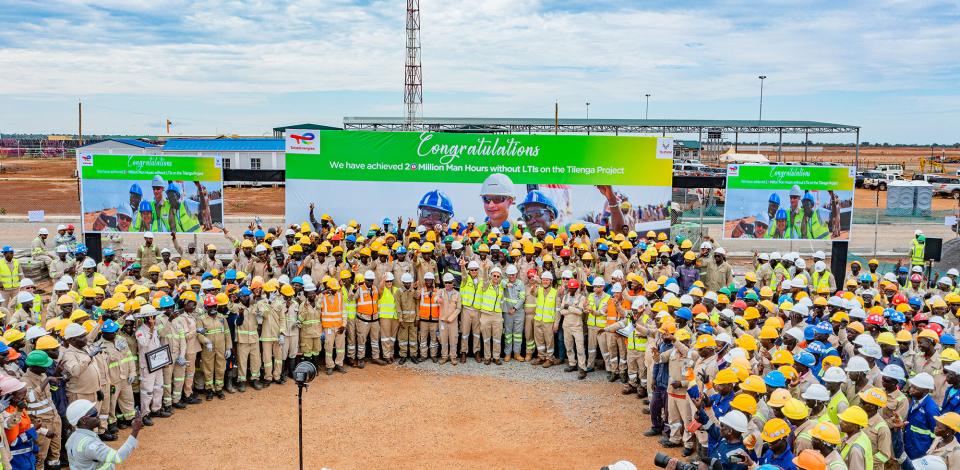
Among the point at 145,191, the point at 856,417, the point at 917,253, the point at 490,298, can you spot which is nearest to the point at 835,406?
the point at 856,417

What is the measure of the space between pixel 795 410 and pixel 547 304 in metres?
6.30

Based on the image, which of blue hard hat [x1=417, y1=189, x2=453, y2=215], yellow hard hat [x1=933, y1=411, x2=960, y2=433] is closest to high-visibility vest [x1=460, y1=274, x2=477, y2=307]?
blue hard hat [x1=417, y1=189, x2=453, y2=215]

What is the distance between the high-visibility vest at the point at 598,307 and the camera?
1222cm

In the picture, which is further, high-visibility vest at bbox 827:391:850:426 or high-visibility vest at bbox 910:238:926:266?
high-visibility vest at bbox 910:238:926:266

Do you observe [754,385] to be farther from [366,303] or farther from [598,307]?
[366,303]

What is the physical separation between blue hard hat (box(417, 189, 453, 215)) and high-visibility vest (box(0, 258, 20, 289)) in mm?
9046

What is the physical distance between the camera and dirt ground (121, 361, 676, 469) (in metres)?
9.39

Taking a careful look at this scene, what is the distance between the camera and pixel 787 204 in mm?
18078

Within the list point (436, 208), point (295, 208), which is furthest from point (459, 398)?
point (295, 208)

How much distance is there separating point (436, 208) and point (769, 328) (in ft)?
35.9

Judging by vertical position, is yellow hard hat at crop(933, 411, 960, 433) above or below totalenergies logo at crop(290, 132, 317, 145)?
below

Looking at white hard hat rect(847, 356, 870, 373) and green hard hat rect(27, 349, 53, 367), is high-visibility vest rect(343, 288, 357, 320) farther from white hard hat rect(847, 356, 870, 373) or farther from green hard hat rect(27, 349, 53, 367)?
white hard hat rect(847, 356, 870, 373)

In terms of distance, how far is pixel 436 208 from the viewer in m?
19.0

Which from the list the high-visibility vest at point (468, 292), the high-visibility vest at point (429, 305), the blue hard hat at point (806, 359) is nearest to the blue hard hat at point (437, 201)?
the high-visibility vest at point (468, 292)
